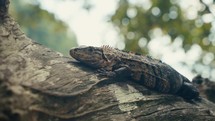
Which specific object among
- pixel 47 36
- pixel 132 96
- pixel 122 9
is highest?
pixel 47 36

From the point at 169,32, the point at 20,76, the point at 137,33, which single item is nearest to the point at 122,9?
the point at 137,33

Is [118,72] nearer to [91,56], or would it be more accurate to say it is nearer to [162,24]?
[91,56]

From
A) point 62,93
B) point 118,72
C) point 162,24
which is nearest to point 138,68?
point 118,72

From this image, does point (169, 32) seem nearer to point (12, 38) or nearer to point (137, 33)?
point (137, 33)

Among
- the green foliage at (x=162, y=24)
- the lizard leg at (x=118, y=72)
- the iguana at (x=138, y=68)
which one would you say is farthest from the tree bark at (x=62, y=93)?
the green foliage at (x=162, y=24)

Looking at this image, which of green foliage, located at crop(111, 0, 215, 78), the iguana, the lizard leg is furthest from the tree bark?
green foliage, located at crop(111, 0, 215, 78)

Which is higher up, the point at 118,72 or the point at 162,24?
the point at 162,24
